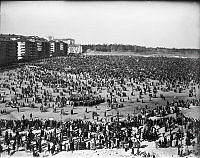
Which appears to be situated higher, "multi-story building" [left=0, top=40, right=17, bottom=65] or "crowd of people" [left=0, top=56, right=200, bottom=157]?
"multi-story building" [left=0, top=40, right=17, bottom=65]

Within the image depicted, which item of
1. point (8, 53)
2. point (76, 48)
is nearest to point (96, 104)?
point (8, 53)

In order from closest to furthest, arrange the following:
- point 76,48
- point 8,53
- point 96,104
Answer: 1. point 96,104
2. point 8,53
3. point 76,48

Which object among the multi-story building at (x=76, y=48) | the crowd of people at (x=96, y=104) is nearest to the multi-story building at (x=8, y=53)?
the crowd of people at (x=96, y=104)

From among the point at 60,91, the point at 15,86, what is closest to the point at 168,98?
the point at 60,91

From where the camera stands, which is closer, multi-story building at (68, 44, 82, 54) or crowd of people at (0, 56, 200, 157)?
crowd of people at (0, 56, 200, 157)

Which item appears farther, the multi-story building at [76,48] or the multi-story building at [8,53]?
the multi-story building at [76,48]

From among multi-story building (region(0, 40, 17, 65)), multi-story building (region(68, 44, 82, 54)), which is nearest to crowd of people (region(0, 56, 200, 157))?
multi-story building (region(0, 40, 17, 65))

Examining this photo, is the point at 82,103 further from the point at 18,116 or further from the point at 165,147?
the point at 165,147

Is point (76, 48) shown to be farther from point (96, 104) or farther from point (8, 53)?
point (96, 104)

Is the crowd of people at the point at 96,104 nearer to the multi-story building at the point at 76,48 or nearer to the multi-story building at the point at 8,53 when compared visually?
the multi-story building at the point at 8,53

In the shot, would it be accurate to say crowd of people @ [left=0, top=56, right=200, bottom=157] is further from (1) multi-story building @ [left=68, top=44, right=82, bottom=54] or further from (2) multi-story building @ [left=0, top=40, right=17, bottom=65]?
(1) multi-story building @ [left=68, top=44, right=82, bottom=54]
